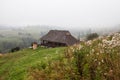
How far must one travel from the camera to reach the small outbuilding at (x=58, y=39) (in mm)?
62969

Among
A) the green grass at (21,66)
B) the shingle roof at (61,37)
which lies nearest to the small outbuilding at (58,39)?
the shingle roof at (61,37)

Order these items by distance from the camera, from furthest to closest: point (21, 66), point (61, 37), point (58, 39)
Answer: point (61, 37)
point (58, 39)
point (21, 66)

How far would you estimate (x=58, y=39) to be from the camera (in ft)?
211

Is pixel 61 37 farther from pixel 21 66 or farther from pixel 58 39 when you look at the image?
pixel 21 66

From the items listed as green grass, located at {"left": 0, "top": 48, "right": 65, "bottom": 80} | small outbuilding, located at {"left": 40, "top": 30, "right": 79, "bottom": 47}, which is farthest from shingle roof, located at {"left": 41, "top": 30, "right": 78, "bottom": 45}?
green grass, located at {"left": 0, "top": 48, "right": 65, "bottom": 80}

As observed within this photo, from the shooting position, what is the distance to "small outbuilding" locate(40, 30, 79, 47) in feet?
207

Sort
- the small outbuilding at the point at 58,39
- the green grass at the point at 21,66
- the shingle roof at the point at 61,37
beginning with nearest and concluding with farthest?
1. the green grass at the point at 21,66
2. the small outbuilding at the point at 58,39
3. the shingle roof at the point at 61,37

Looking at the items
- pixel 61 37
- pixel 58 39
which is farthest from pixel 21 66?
pixel 61 37

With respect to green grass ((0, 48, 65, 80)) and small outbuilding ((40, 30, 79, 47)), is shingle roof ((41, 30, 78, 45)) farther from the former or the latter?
green grass ((0, 48, 65, 80))

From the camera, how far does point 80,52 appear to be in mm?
9586

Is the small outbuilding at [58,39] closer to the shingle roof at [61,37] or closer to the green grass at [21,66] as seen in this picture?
the shingle roof at [61,37]

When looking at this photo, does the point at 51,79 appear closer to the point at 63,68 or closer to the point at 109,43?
the point at 63,68

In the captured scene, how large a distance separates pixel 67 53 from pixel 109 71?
194 centimetres

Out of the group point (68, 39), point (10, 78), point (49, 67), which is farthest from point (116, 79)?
point (68, 39)
